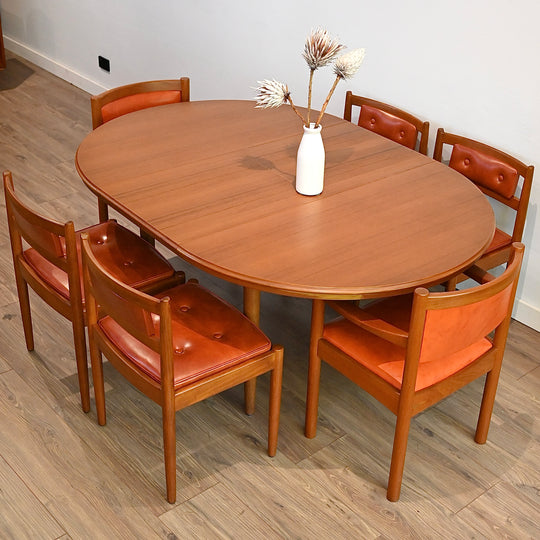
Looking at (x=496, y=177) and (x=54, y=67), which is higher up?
(x=496, y=177)

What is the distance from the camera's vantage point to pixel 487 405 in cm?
255

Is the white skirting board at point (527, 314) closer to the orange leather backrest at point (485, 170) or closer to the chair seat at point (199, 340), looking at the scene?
the orange leather backrest at point (485, 170)

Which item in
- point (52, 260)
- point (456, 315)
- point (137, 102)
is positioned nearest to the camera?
point (456, 315)

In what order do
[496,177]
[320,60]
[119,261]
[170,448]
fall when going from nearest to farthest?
[170,448]
[320,60]
[119,261]
[496,177]

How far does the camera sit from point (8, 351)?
292cm

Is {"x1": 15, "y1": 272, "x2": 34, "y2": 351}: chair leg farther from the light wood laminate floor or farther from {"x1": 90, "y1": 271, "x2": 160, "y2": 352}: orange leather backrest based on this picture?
{"x1": 90, "y1": 271, "x2": 160, "y2": 352}: orange leather backrest

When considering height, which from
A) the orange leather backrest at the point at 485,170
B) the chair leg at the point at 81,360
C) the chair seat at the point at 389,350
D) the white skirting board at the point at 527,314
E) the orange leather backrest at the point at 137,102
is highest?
the orange leather backrest at the point at 137,102

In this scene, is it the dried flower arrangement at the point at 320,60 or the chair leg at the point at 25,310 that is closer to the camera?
the dried flower arrangement at the point at 320,60

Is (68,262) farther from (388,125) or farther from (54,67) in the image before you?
(54,67)

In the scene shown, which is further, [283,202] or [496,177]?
[496,177]

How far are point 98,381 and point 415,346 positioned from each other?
1.03 m

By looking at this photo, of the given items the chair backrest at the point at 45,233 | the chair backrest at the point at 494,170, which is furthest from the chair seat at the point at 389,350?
the chair backrest at the point at 45,233

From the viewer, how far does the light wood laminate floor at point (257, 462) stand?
2.29 metres

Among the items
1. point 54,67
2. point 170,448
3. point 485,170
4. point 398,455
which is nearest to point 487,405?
point 398,455
